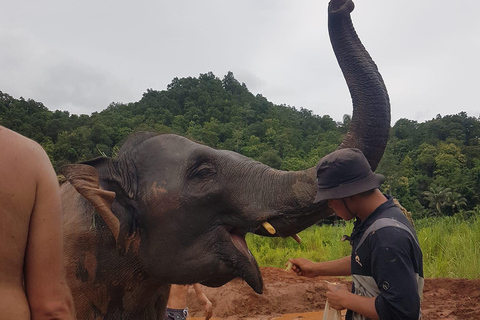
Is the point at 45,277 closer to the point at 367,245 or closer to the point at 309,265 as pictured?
the point at 367,245

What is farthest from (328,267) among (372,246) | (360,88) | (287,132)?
(287,132)

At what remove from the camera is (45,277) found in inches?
56.9

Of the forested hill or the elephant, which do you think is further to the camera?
the forested hill

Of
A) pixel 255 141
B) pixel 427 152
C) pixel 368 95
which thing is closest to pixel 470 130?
pixel 427 152

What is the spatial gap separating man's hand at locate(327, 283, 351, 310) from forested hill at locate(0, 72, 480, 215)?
35781mm

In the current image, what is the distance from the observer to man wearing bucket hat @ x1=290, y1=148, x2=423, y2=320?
2180mm

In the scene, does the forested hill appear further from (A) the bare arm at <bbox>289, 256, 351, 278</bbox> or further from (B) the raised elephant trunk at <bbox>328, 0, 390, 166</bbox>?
(A) the bare arm at <bbox>289, 256, 351, 278</bbox>

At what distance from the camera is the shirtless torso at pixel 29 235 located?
4.47ft

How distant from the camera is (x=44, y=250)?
144 cm

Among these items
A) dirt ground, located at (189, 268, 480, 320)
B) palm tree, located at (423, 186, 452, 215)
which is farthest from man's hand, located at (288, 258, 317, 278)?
palm tree, located at (423, 186, 452, 215)

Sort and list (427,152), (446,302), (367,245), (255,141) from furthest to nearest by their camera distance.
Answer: (427,152) < (255,141) < (446,302) < (367,245)

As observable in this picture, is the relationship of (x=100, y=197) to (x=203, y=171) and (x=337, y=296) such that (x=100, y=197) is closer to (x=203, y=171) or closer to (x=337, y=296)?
(x=203, y=171)

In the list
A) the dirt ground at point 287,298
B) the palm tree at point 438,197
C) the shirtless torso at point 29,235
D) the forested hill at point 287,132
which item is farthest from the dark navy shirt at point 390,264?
the palm tree at point 438,197

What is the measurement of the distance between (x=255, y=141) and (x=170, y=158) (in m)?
49.2
